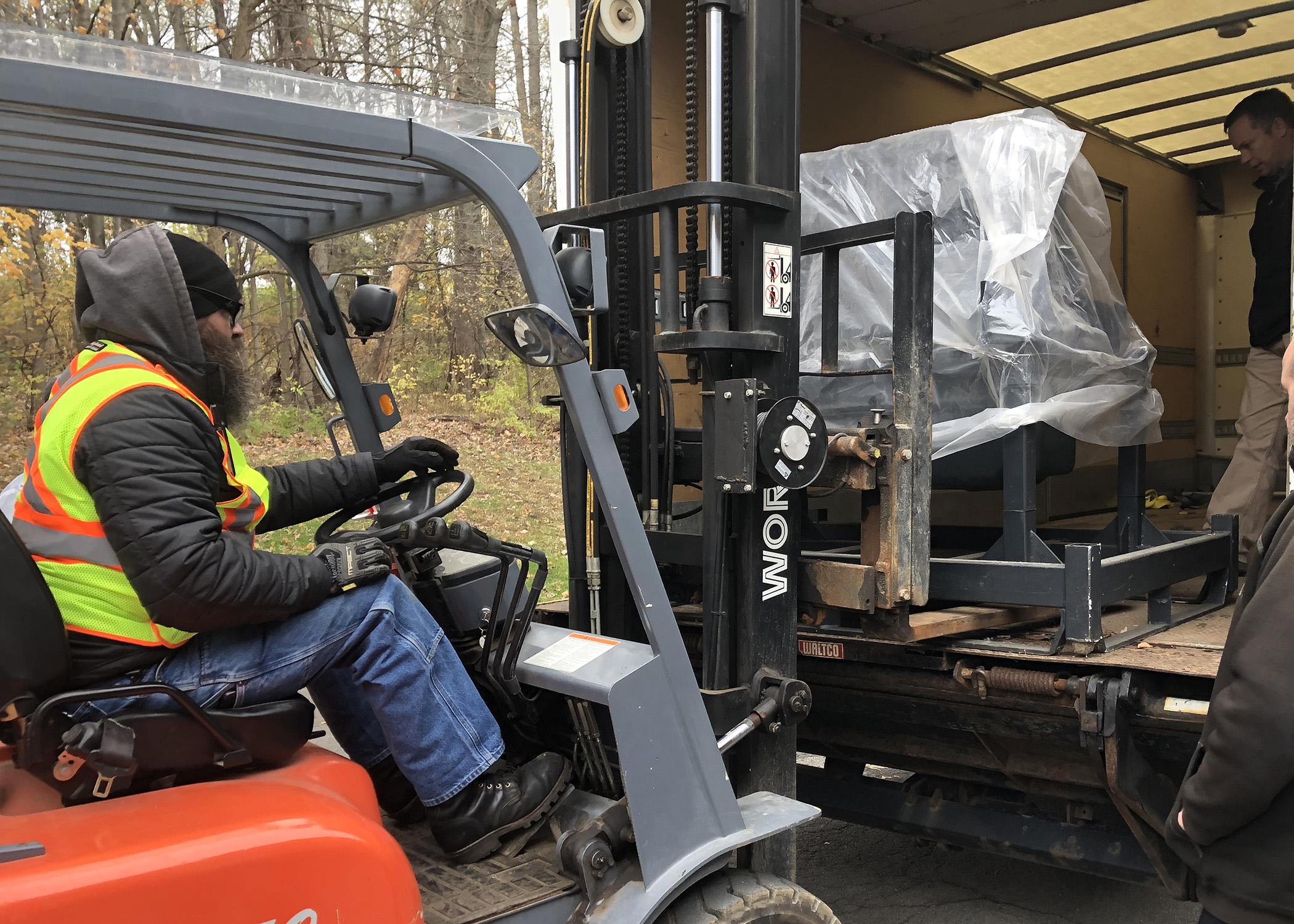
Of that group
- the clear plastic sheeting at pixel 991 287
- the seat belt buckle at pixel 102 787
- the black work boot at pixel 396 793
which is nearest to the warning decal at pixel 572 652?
the black work boot at pixel 396 793

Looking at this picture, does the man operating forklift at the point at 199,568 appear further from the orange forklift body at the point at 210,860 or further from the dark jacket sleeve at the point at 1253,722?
the dark jacket sleeve at the point at 1253,722

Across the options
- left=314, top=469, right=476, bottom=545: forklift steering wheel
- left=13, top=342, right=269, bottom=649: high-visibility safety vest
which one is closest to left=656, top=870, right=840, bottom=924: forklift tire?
left=314, top=469, right=476, bottom=545: forklift steering wheel

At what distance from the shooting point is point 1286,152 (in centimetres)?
495

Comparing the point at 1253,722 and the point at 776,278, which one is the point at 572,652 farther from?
the point at 1253,722

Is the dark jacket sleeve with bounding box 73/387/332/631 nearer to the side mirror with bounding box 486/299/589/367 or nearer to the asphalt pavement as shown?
the side mirror with bounding box 486/299/589/367

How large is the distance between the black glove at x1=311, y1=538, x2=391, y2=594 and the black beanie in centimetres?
61

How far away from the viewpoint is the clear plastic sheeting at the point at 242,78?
183 centimetres

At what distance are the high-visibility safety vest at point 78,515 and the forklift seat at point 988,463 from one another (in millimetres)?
2392

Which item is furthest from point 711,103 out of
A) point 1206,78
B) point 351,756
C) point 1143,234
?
point 1143,234

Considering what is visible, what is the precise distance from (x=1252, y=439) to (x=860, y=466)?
2.74 m

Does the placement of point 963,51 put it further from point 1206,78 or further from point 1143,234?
point 1143,234

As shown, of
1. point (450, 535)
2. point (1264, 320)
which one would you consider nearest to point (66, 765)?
point (450, 535)

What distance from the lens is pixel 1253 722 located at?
1943mm

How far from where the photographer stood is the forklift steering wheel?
8.93 ft
